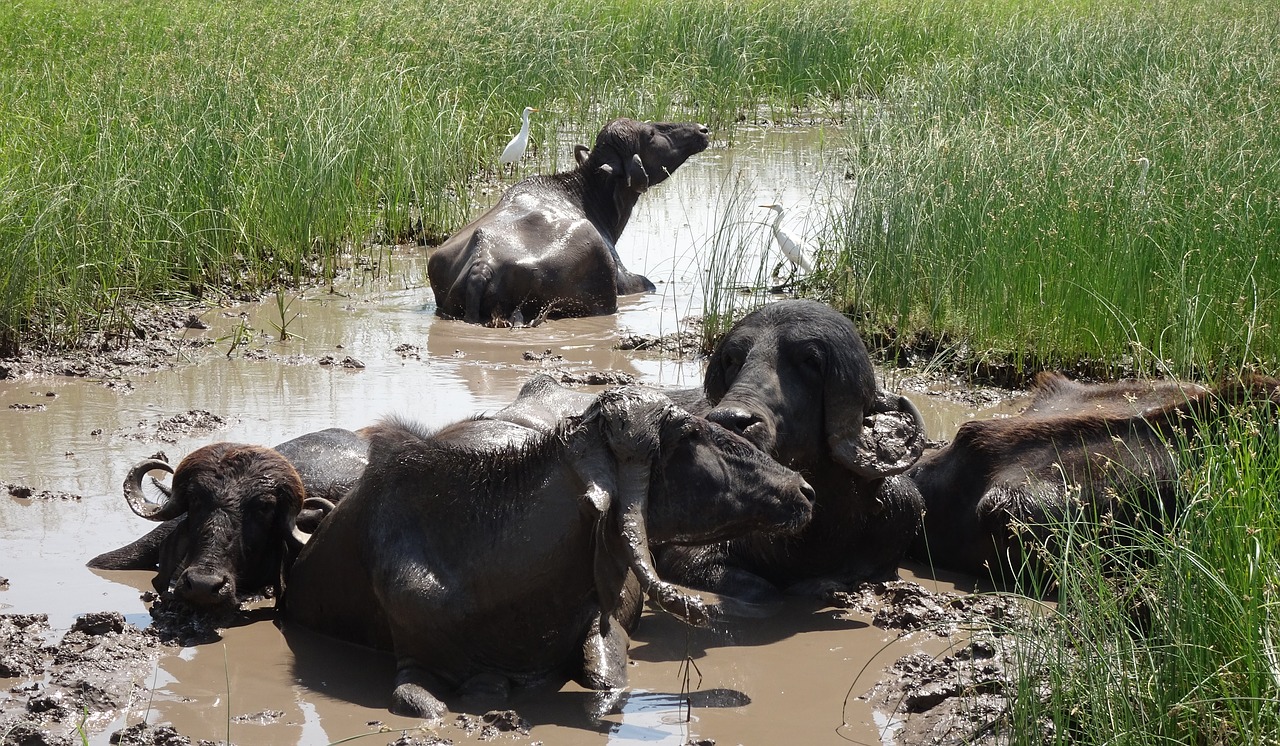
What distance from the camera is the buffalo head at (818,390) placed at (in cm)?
555

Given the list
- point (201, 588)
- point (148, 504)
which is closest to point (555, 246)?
point (148, 504)

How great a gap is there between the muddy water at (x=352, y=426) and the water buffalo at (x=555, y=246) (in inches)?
9.7

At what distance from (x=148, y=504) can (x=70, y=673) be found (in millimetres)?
957

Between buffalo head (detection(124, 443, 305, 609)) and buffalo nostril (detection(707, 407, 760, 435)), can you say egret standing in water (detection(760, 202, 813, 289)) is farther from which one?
buffalo head (detection(124, 443, 305, 609))

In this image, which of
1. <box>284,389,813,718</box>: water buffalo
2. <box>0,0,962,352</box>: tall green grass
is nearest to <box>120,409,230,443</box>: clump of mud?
<box>0,0,962,352</box>: tall green grass

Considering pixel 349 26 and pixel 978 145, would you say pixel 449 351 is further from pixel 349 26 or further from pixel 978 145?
pixel 349 26

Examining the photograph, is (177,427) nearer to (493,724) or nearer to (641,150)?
(493,724)

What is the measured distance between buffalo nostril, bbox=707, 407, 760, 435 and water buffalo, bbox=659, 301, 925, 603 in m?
0.11

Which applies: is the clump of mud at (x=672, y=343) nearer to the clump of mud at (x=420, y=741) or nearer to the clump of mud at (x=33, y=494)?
the clump of mud at (x=33, y=494)

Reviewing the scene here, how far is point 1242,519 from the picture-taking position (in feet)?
12.9

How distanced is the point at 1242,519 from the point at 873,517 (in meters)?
2.07

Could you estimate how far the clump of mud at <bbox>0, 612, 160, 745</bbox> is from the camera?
13.9 feet

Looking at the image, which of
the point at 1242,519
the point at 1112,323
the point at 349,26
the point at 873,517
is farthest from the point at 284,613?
the point at 349,26

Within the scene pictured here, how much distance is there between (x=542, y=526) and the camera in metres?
4.48
